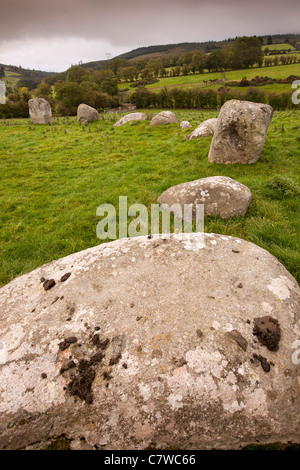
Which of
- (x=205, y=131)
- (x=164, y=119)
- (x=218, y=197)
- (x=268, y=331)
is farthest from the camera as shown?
(x=164, y=119)

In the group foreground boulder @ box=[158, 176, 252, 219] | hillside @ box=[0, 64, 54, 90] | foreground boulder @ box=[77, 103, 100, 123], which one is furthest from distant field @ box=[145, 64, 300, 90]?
foreground boulder @ box=[158, 176, 252, 219]

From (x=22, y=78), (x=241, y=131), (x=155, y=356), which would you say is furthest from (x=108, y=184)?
(x=22, y=78)

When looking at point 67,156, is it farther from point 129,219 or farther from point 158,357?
point 158,357

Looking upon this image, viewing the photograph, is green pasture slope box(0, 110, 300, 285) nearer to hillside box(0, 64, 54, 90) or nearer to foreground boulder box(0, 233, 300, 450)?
foreground boulder box(0, 233, 300, 450)

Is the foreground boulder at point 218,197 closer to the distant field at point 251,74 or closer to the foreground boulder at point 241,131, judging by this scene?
the foreground boulder at point 241,131

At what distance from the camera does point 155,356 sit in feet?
7.39

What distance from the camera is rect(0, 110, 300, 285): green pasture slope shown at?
5.58 meters

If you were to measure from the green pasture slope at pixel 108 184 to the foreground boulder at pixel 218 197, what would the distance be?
0.27 meters

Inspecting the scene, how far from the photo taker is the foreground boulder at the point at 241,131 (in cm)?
905

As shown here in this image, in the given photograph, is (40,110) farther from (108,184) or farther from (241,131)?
(241,131)

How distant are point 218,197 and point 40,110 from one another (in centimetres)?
2268

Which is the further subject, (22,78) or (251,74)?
(22,78)

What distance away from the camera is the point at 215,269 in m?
3.09
